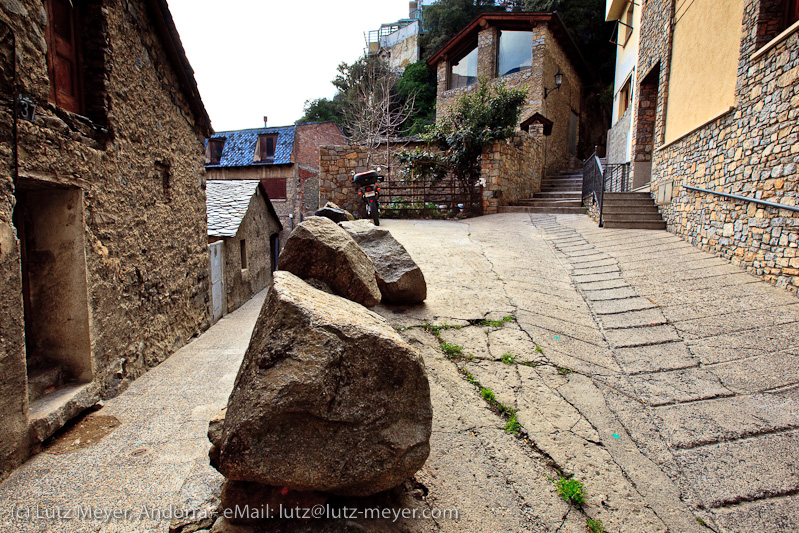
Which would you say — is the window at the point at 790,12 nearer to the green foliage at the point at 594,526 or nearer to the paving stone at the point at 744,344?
the paving stone at the point at 744,344

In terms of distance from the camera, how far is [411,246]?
22.0 feet

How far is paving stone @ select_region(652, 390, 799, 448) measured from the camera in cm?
268

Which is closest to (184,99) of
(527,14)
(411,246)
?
(411,246)

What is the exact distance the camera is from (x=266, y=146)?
21.5 meters

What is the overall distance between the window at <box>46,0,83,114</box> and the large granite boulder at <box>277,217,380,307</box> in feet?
9.25

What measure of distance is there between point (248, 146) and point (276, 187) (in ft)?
9.41

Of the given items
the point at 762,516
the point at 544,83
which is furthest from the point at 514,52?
the point at 762,516

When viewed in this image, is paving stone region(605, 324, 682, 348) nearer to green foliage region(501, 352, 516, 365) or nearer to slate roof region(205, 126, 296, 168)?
green foliage region(501, 352, 516, 365)

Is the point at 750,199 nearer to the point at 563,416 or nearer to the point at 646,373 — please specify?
the point at 646,373

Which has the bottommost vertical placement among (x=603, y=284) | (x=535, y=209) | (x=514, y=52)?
(x=603, y=284)

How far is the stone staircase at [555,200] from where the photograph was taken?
443 inches

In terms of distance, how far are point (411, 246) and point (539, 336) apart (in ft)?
10.4

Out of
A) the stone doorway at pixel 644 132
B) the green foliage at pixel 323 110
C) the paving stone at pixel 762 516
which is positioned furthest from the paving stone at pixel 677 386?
the green foliage at pixel 323 110

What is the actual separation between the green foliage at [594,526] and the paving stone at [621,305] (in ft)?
10.1
